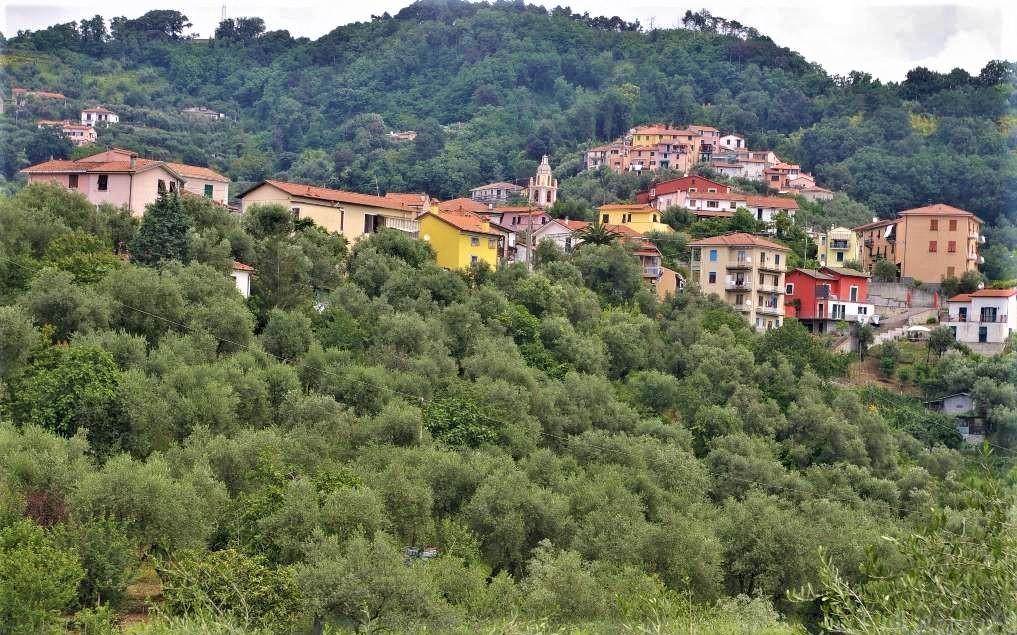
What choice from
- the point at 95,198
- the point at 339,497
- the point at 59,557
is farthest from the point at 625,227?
the point at 59,557

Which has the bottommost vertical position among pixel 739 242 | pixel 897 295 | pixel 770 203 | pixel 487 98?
pixel 897 295

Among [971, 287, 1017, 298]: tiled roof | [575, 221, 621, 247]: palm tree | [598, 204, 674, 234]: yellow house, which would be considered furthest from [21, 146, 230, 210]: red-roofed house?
[971, 287, 1017, 298]: tiled roof

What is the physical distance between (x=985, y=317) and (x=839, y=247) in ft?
49.4

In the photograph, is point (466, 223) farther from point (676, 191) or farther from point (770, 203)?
point (770, 203)

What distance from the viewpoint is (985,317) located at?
47188 millimetres

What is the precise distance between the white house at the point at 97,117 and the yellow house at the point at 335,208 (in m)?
45.2

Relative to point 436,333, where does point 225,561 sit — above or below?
below

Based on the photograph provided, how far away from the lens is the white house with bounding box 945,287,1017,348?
46.6 m

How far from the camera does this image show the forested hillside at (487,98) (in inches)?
3408

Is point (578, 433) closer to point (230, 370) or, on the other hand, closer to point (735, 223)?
point (230, 370)

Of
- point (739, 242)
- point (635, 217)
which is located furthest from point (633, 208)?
point (739, 242)

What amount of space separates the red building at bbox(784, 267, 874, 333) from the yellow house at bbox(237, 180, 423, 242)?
1656 centimetres

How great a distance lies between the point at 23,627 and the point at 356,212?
1070 inches

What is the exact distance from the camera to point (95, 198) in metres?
37.6
